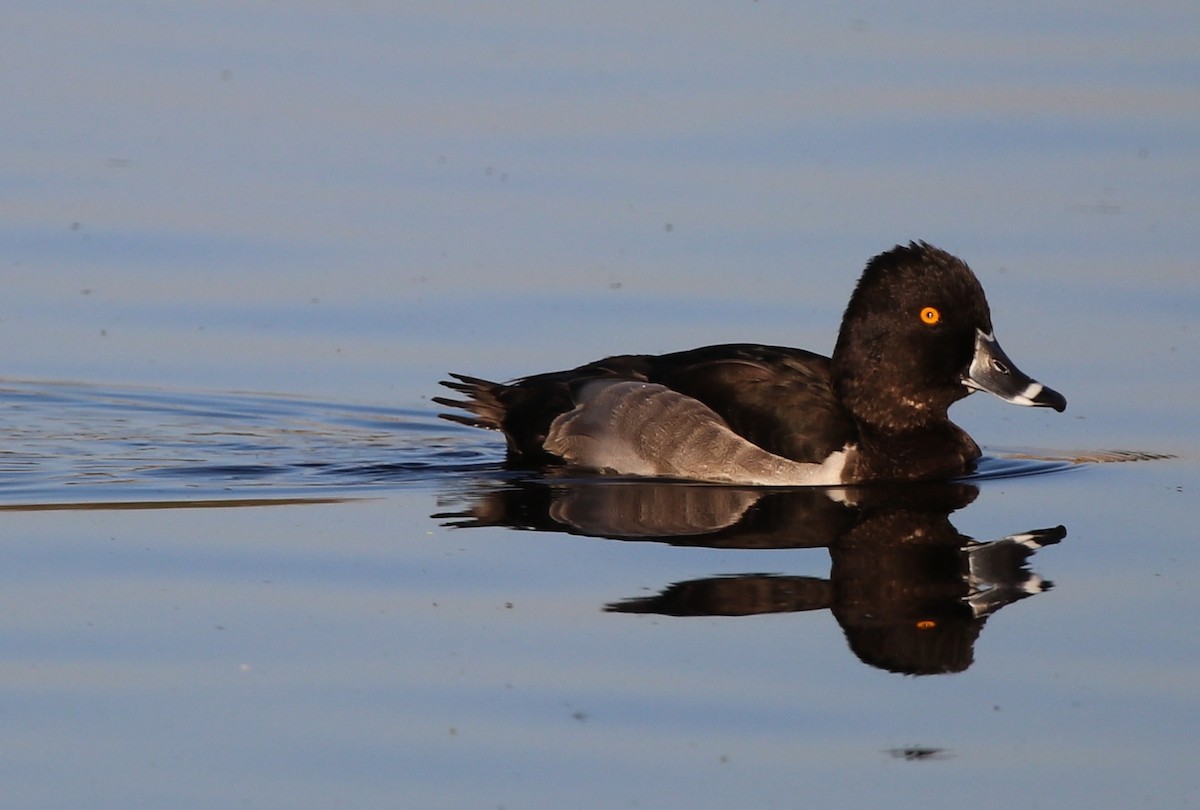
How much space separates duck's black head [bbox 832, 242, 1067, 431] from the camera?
10211 millimetres

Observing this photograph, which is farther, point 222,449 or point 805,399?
point 222,449

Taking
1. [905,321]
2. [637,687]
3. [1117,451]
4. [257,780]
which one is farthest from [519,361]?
[257,780]

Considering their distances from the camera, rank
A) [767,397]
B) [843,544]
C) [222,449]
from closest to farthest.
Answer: [843,544] < [767,397] < [222,449]

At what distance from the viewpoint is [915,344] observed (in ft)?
33.8

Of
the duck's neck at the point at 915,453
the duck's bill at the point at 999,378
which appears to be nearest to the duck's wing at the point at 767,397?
the duck's neck at the point at 915,453

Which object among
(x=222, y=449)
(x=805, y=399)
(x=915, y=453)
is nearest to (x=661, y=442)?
(x=805, y=399)

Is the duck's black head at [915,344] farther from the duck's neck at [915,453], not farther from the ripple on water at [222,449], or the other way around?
the ripple on water at [222,449]

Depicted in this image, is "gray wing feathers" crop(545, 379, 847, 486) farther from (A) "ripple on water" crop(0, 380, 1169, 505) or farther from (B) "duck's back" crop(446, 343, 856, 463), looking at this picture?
(A) "ripple on water" crop(0, 380, 1169, 505)

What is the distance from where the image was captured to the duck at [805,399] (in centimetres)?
998

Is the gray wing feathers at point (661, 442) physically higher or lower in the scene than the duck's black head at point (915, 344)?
lower

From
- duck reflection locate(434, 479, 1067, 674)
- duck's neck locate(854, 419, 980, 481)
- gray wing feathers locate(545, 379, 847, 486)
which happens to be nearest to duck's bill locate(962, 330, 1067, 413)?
duck's neck locate(854, 419, 980, 481)

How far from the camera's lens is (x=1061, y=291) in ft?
40.9

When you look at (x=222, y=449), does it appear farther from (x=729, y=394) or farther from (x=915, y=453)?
(x=915, y=453)

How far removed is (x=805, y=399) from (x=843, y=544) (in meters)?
1.62
